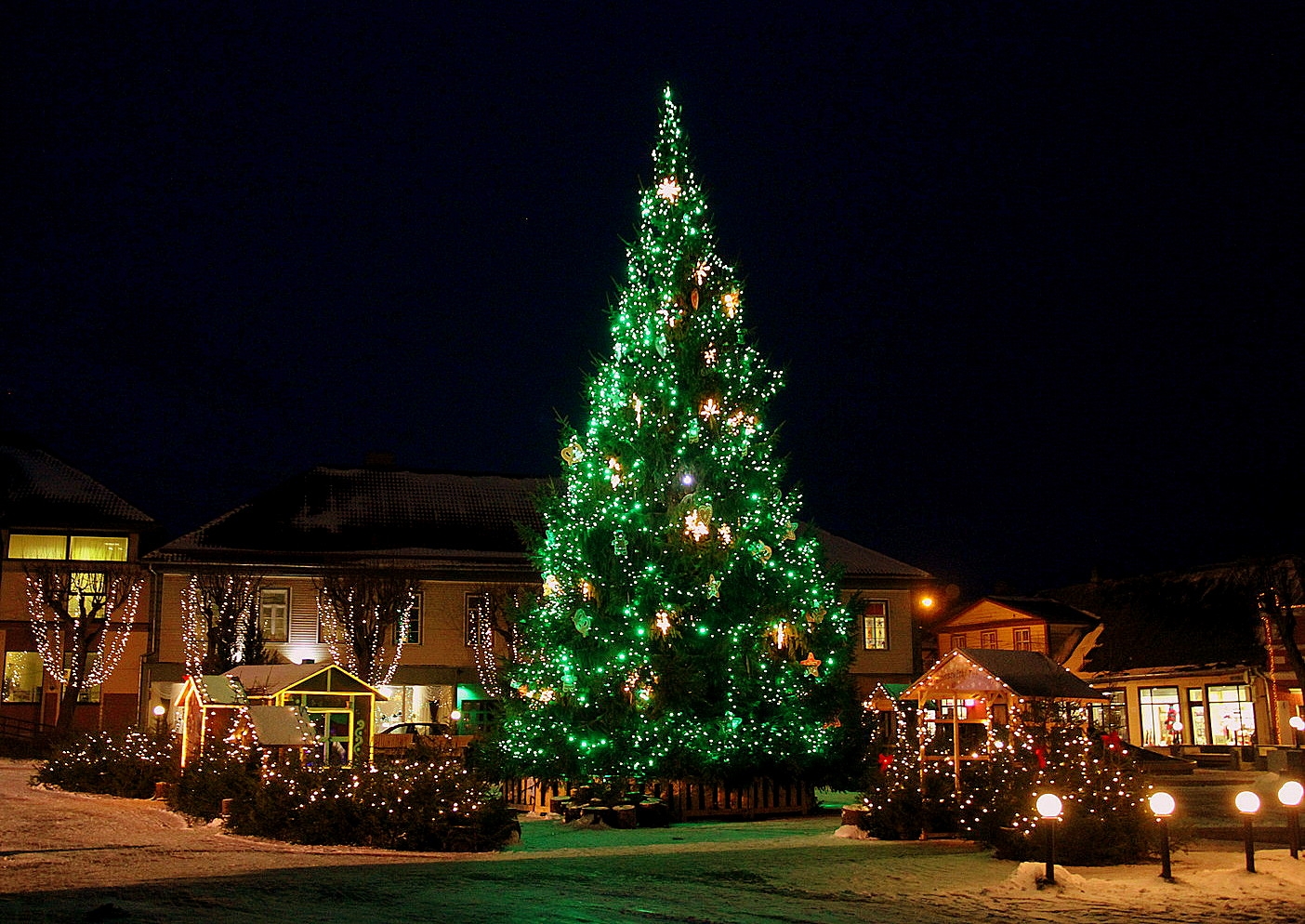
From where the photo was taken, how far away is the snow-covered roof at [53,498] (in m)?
42.7

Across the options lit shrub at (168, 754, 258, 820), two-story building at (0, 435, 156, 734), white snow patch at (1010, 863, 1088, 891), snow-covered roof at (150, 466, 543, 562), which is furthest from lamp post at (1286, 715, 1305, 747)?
two-story building at (0, 435, 156, 734)

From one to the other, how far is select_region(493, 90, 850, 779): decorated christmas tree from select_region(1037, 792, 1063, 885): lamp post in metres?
8.44

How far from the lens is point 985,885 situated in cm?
1252

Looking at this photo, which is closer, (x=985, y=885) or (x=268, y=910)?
(x=268, y=910)

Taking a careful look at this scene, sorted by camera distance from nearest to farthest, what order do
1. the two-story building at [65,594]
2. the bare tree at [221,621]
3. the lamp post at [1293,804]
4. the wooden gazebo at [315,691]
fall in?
the lamp post at [1293,804]
the wooden gazebo at [315,691]
the bare tree at [221,621]
the two-story building at [65,594]

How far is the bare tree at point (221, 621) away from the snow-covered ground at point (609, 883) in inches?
804

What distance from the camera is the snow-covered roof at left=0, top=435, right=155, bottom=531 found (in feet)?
140

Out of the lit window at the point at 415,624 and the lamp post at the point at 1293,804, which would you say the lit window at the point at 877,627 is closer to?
the lit window at the point at 415,624

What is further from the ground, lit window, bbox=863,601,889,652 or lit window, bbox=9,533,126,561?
lit window, bbox=9,533,126,561

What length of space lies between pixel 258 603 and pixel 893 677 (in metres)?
20.7

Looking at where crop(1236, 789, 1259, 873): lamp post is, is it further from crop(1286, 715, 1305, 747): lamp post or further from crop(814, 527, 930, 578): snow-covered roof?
crop(814, 527, 930, 578): snow-covered roof

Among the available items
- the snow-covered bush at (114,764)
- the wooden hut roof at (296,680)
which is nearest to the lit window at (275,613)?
the snow-covered bush at (114,764)

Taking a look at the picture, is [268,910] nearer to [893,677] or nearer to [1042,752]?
[1042,752]

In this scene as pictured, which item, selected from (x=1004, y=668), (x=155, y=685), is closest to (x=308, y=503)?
(x=155, y=685)
